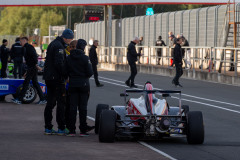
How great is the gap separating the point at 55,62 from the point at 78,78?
50 centimetres

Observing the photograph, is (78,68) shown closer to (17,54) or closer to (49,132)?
(49,132)

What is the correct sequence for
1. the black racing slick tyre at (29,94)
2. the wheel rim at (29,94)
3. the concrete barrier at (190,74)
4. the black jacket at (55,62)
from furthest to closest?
the concrete barrier at (190,74) < the wheel rim at (29,94) < the black racing slick tyre at (29,94) < the black jacket at (55,62)

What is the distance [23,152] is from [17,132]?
8.92 feet

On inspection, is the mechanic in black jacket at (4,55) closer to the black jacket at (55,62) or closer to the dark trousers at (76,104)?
the black jacket at (55,62)

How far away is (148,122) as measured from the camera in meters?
11.8

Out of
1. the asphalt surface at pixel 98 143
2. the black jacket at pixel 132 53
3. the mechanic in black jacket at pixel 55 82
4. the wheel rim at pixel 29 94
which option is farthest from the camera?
the black jacket at pixel 132 53

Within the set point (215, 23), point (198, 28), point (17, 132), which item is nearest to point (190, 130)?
point (17, 132)

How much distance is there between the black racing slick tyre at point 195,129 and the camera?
11688mm

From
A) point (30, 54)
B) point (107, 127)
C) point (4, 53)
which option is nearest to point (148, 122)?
point (107, 127)

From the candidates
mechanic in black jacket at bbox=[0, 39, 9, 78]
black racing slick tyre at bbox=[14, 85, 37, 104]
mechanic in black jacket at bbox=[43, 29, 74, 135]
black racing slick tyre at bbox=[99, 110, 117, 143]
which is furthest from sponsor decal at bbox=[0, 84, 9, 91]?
mechanic in black jacket at bbox=[0, 39, 9, 78]

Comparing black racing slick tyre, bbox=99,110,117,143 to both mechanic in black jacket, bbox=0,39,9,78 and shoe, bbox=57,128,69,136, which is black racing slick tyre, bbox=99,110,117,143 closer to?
shoe, bbox=57,128,69,136

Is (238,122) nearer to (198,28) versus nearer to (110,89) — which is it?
(110,89)

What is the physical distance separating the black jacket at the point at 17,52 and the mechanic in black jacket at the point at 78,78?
51.0ft

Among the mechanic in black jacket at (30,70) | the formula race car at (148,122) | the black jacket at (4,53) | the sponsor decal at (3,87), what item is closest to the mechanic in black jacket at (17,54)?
the black jacket at (4,53)
